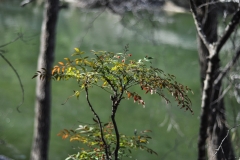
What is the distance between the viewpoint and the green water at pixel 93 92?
38.9 ft

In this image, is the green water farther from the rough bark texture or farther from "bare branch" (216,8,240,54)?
"bare branch" (216,8,240,54)

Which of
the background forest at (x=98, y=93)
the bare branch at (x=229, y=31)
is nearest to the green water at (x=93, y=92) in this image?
the background forest at (x=98, y=93)

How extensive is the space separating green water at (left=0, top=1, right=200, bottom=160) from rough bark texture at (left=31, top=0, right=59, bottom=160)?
298mm

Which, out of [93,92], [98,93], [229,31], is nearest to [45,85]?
[229,31]

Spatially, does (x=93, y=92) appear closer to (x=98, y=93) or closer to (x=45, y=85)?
(x=98, y=93)

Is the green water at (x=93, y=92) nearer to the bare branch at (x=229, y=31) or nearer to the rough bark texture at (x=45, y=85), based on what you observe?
the rough bark texture at (x=45, y=85)

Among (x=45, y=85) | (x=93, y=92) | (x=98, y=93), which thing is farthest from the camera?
(x=93, y=92)

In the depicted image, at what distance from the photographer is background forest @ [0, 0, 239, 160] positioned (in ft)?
37.7

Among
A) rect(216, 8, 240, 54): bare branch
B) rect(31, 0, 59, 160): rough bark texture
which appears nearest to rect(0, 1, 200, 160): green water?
rect(31, 0, 59, 160): rough bark texture

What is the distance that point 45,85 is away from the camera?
7012 mm

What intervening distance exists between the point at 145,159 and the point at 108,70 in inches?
322

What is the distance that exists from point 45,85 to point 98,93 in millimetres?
9908

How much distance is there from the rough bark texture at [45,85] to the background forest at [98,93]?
0.23 m

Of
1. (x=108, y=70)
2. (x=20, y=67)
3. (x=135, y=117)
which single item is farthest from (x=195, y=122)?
(x=108, y=70)
